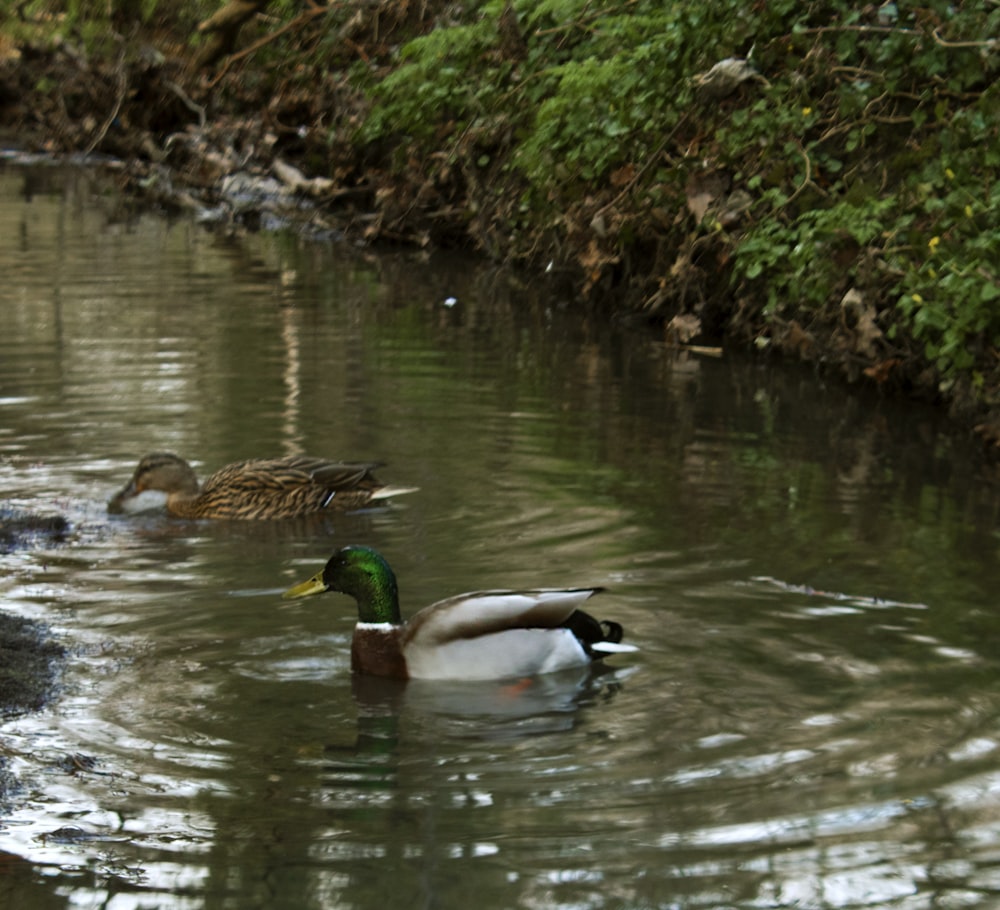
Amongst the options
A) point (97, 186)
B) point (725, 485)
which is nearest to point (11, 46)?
point (97, 186)

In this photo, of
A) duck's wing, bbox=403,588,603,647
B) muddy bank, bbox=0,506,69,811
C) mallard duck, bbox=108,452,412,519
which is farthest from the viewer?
mallard duck, bbox=108,452,412,519

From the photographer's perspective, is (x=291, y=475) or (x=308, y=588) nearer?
(x=308, y=588)

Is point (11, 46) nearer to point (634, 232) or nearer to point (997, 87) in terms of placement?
point (634, 232)

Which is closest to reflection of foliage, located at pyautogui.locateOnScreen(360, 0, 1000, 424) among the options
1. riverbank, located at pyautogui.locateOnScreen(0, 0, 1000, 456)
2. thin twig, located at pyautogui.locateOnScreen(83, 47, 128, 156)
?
riverbank, located at pyautogui.locateOnScreen(0, 0, 1000, 456)

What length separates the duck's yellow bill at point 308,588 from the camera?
25.3ft

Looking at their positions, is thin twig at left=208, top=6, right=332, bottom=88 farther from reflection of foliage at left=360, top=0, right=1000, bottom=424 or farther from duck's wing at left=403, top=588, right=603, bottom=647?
duck's wing at left=403, top=588, right=603, bottom=647

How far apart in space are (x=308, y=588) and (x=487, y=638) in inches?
42.0

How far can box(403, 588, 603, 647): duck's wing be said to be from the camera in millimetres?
6984

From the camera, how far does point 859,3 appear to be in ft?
Result: 46.9

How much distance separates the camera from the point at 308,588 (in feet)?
25.5

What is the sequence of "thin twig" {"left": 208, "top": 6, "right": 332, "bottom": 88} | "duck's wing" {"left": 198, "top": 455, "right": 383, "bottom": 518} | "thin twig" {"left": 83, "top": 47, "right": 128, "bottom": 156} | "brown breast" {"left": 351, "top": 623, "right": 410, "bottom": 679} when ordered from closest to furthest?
"brown breast" {"left": 351, "top": 623, "right": 410, "bottom": 679} → "duck's wing" {"left": 198, "top": 455, "right": 383, "bottom": 518} → "thin twig" {"left": 208, "top": 6, "right": 332, "bottom": 88} → "thin twig" {"left": 83, "top": 47, "right": 128, "bottom": 156}

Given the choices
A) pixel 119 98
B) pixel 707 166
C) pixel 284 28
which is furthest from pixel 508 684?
pixel 119 98

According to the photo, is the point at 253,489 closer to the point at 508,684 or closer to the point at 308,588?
the point at 308,588

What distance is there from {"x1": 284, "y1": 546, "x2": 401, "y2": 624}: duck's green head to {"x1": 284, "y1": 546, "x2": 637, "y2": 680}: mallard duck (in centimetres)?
2
